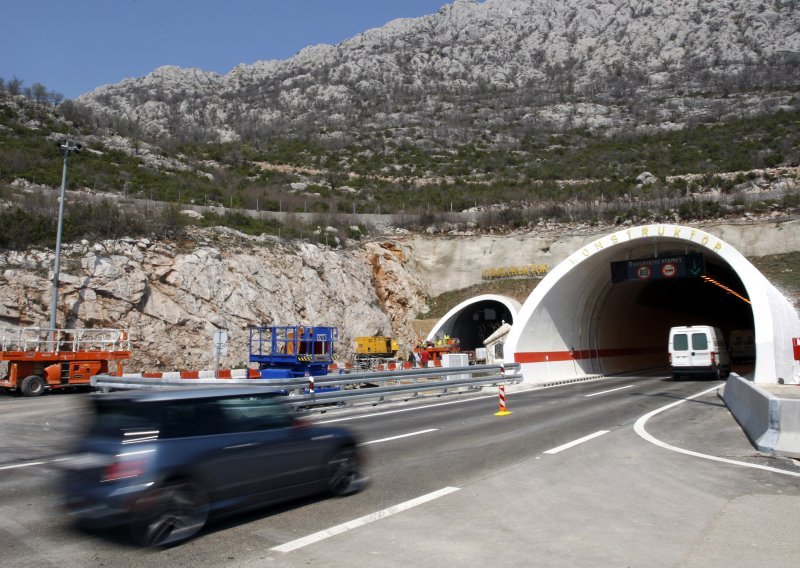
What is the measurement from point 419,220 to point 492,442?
45.7 metres

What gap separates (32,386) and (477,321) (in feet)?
102

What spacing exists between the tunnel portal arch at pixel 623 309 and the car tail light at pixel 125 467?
22124 millimetres

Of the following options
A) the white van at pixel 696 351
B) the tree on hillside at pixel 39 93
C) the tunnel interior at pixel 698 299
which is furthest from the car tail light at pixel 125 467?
the tree on hillside at pixel 39 93

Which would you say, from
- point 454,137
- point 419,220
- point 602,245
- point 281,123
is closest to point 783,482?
point 602,245

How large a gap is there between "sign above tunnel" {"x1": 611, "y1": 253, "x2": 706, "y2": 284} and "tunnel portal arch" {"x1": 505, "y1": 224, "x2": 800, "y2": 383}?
1.92 ft

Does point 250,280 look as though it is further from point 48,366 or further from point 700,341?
point 700,341

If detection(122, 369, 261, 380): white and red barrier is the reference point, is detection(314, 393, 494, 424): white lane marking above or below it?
below

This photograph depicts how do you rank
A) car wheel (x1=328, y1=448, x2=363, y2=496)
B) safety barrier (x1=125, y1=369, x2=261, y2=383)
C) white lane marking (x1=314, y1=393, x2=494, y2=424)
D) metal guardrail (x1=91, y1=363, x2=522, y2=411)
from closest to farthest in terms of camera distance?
1. car wheel (x1=328, y1=448, x2=363, y2=496)
2. white lane marking (x1=314, y1=393, x2=494, y2=424)
3. metal guardrail (x1=91, y1=363, x2=522, y2=411)
4. safety barrier (x1=125, y1=369, x2=261, y2=383)

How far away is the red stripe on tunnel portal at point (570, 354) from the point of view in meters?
28.2

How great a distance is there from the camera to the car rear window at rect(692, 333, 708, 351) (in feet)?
87.4

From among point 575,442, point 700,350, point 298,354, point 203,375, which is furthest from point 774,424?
point 203,375

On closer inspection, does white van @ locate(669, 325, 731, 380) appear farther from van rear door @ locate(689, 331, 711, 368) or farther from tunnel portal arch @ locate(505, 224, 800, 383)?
tunnel portal arch @ locate(505, 224, 800, 383)

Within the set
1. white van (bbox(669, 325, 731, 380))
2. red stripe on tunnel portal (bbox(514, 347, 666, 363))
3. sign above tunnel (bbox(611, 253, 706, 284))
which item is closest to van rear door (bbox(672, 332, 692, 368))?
white van (bbox(669, 325, 731, 380))

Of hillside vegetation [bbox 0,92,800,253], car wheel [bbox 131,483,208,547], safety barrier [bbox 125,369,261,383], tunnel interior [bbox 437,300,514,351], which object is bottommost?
car wheel [bbox 131,483,208,547]
